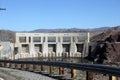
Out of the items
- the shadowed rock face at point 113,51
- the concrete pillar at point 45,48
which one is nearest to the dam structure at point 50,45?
the concrete pillar at point 45,48

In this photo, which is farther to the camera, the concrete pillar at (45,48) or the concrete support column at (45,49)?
the concrete pillar at (45,48)

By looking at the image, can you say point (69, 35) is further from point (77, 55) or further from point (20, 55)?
point (20, 55)

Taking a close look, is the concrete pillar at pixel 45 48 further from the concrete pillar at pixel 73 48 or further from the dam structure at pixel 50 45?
the concrete pillar at pixel 73 48

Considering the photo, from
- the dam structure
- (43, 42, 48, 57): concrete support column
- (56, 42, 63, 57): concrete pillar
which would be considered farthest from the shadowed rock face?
(43, 42, 48, 57): concrete support column

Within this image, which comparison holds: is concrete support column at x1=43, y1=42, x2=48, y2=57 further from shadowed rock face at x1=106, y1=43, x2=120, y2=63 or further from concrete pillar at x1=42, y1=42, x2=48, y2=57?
shadowed rock face at x1=106, y1=43, x2=120, y2=63

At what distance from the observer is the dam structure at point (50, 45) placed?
139375 millimetres

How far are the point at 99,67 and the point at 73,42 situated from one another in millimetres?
129007

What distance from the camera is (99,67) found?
63.3ft

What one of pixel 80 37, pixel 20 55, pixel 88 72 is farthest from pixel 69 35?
pixel 88 72

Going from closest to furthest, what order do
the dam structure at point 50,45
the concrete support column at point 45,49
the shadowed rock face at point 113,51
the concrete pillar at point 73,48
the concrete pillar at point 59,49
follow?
1. the shadowed rock face at point 113,51
2. the dam structure at point 50,45
3. the concrete support column at point 45,49
4. the concrete pillar at point 59,49
5. the concrete pillar at point 73,48

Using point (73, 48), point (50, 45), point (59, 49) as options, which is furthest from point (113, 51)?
point (50, 45)

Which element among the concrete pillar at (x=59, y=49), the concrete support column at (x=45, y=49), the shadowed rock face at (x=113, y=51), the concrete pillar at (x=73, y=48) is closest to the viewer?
the shadowed rock face at (x=113, y=51)

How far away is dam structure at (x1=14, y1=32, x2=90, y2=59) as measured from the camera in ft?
457

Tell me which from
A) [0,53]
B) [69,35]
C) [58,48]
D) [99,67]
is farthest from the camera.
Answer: [69,35]
